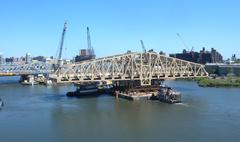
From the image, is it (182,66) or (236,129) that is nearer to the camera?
(236,129)

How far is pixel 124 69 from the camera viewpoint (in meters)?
43.5

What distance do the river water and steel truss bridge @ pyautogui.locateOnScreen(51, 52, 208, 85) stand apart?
16.2 feet

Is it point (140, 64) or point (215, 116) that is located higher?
point (140, 64)

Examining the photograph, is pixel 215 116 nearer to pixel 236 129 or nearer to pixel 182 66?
pixel 236 129

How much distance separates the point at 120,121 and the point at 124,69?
1795 centimetres

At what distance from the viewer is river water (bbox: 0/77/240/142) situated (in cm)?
2130

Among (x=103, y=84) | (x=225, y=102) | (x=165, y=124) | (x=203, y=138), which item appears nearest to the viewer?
(x=203, y=138)

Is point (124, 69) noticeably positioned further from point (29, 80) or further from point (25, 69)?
point (25, 69)

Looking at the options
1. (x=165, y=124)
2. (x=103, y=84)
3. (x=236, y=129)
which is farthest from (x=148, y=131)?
(x=103, y=84)

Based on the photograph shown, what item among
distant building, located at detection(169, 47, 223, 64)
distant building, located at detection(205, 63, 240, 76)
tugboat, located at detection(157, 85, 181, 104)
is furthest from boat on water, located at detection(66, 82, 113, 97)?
distant building, located at detection(169, 47, 223, 64)

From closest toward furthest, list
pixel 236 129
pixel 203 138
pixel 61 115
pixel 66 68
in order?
pixel 203 138 < pixel 236 129 < pixel 61 115 < pixel 66 68

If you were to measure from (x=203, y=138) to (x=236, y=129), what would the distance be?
9.05 ft

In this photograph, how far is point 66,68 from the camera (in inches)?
1619

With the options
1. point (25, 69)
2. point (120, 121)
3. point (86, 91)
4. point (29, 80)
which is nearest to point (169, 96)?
point (120, 121)
